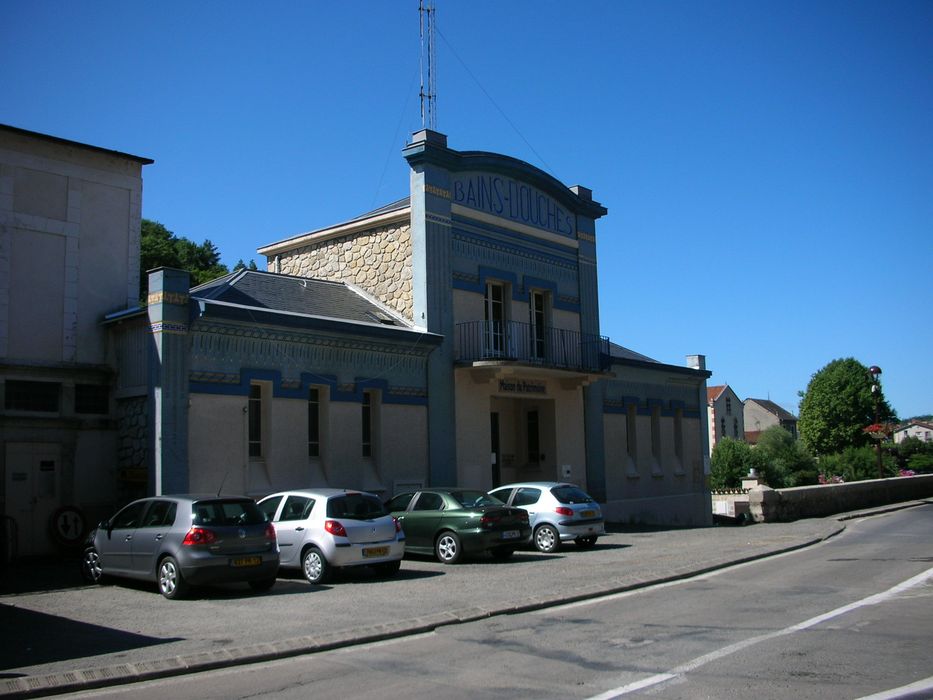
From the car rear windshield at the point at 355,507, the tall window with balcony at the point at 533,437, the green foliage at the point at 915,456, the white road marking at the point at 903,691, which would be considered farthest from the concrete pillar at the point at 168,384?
the green foliage at the point at 915,456

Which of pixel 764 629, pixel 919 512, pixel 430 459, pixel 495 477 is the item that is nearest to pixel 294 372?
pixel 430 459

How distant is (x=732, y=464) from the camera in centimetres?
5591

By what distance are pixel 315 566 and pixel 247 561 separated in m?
1.79

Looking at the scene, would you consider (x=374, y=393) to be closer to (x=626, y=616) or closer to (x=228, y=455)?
(x=228, y=455)

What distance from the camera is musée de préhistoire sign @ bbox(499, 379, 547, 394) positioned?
987 inches

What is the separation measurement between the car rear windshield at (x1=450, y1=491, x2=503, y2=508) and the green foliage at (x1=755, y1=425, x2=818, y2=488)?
3826 cm

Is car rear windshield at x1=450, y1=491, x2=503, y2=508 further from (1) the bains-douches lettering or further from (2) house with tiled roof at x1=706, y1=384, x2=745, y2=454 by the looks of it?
(2) house with tiled roof at x1=706, y1=384, x2=745, y2=454

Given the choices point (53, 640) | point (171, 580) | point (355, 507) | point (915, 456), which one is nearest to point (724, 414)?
point (915, 456)

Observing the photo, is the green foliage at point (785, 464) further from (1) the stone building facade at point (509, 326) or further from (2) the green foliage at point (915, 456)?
(1) the stone building facade at point (509, 326)

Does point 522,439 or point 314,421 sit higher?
point 314,421

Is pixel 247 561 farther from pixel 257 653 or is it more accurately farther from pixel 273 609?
pixel 257 653

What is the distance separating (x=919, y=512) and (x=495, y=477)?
16.9 m

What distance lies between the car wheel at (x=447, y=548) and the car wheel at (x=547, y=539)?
2.92 m

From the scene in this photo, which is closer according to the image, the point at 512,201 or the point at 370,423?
the point at 370,423
